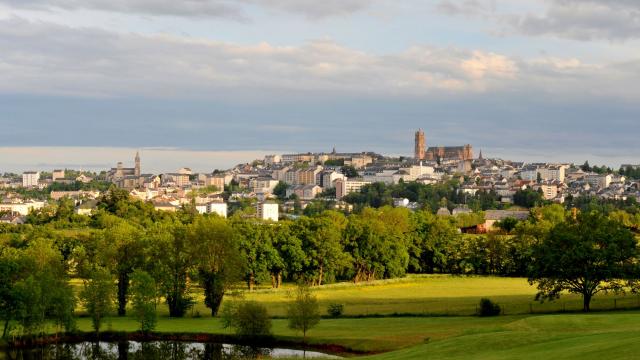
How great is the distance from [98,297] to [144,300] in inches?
103

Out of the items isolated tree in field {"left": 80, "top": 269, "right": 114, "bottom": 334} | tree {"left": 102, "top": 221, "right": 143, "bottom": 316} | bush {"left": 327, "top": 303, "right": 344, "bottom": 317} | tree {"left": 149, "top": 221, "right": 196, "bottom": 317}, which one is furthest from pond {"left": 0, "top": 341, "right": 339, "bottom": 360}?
tree {"left": 102, "top": 221, "right": 143, "bottom": 316}

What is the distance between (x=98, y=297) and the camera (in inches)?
2308

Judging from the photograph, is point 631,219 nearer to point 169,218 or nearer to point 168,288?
point 169,218

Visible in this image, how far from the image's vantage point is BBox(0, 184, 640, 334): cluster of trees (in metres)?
59.3

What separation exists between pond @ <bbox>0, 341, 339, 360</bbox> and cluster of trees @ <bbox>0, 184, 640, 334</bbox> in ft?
6.96

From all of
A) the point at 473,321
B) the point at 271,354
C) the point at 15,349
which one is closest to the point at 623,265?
the point at 473,321

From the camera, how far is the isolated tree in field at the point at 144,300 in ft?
186

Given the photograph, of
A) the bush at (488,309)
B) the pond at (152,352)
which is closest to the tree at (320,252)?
the bush at (488,309)

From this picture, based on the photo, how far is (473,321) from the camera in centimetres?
5669

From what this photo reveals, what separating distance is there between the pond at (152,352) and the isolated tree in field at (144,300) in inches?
51.9

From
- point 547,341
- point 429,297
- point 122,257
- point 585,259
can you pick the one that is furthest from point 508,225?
point 547,341

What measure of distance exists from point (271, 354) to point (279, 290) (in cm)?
2938

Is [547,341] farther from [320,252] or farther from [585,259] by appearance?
[320,252]

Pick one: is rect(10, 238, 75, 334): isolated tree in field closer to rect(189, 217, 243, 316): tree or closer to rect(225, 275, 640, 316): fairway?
rect(189, 217, 243, 316): tree
